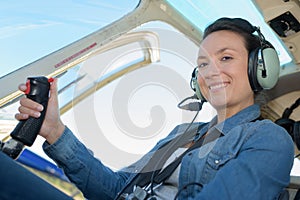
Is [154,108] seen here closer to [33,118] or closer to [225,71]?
[225,71]

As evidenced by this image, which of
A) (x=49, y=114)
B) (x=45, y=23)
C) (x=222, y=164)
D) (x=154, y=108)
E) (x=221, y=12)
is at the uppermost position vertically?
(x=45, y=23)

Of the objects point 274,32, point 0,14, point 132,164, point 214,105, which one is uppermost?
point 0,14

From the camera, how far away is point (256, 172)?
108 centimetres

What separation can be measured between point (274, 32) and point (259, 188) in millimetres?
1101

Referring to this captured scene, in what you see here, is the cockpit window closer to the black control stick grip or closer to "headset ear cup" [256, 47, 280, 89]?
"headset ear cup" [256, 47, 280, 89]

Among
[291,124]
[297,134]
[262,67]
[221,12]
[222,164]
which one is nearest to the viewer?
[222,164]

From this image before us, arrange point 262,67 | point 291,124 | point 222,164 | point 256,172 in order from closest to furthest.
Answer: point 256,172 → point 222,164 → point 262,67 → point 291,124

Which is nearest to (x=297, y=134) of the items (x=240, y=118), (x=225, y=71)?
(x=240, y=118)

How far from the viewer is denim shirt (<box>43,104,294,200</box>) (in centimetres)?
108

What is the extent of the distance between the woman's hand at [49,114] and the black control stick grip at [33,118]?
0.01 m

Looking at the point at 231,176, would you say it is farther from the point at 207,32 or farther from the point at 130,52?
the point at 130,52

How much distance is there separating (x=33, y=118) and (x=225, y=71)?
66 centimetres

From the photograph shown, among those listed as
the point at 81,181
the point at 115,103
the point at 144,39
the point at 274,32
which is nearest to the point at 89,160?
the point at 81,181

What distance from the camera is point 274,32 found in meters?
1.96
